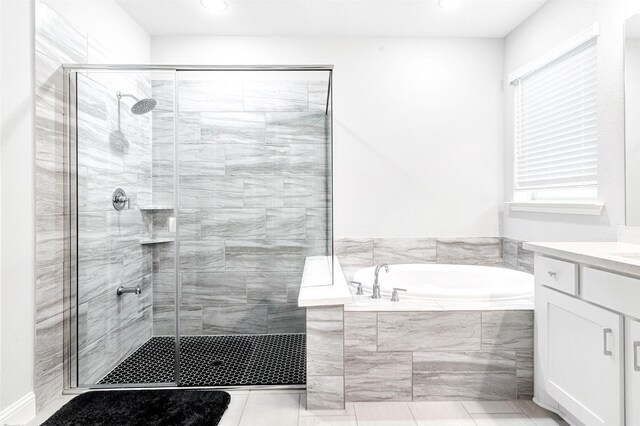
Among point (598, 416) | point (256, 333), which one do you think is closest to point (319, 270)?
point (256, 333)

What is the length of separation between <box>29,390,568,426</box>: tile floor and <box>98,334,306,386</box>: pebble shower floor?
20cm

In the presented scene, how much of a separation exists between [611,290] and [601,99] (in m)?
1.37

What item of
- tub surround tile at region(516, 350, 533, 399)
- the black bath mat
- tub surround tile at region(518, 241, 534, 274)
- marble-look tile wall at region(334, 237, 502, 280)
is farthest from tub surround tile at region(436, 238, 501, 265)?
the black bath mat

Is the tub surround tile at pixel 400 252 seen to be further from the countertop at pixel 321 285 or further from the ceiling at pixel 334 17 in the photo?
the ceiling at pixel 334 17

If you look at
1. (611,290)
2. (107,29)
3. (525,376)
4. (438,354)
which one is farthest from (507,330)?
(107,29)

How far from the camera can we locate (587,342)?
5.26 ft

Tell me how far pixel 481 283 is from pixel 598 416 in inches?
62.7

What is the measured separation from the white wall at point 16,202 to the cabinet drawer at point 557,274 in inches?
98.9

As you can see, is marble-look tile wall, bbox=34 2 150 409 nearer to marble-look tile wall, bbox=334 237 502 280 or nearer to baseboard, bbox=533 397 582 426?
marble-look tile wall, bbox=334 237 502 280

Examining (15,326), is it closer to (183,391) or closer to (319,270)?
(183,391)

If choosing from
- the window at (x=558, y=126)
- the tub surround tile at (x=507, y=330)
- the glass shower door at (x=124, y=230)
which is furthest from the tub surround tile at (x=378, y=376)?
the window at (x=558, y=126)

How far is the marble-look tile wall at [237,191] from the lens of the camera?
231 cm

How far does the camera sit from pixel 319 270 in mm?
2398

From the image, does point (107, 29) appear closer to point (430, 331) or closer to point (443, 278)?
point (430, 331)
